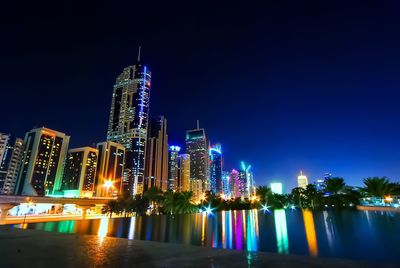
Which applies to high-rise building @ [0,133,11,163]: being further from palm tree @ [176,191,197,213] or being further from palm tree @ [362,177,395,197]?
palm tree @ [362,177,395,197]

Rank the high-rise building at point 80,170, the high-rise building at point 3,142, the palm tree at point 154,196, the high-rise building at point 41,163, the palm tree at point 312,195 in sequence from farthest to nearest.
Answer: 1. the high-rise building at point 80,170
2. the high-rise building at point 3,142
3. the high-rise building at point 41,163
4. the palm tree at point 312,195
5. the palm tree at point 154,196

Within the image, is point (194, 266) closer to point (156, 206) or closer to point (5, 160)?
point (156, 206)

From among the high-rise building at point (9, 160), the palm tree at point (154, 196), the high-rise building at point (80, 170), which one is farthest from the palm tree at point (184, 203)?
the high-rise building at point (9, 160)

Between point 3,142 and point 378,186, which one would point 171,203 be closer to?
point 378,186

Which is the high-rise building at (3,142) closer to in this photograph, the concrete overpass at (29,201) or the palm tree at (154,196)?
the concrete overpass at (29,201)

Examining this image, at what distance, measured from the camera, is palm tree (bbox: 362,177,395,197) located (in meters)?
78.3

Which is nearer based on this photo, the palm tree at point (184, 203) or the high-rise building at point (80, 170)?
the palm tree at point (184, 203)

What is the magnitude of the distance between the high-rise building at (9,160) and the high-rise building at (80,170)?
3085cm

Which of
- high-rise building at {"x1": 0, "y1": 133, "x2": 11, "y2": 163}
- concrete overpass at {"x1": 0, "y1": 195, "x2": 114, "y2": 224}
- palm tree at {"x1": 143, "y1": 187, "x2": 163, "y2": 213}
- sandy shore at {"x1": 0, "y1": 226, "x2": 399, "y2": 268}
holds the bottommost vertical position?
sandy shore at {"x1": 0, "y1": 226, "x2": 399, "y2": 268}

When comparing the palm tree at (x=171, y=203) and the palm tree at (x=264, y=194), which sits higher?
the palm tree at (x=264, y=194)

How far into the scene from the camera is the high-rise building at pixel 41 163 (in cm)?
16525

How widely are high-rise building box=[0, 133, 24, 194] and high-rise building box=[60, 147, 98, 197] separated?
30849mm

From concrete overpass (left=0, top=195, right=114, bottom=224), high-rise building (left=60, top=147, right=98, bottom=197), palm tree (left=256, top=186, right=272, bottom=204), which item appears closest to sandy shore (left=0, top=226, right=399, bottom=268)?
concrete overpass (left=0, top=195, right=114, bottom=224)

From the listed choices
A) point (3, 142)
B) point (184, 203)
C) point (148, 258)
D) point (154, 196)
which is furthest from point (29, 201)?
point (3, 142)
